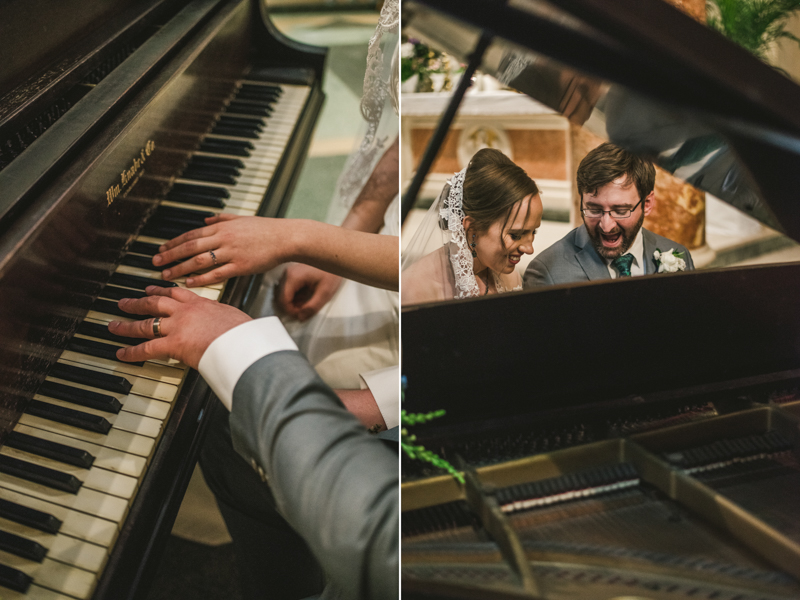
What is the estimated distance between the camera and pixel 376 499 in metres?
0.60

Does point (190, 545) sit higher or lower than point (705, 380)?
lower

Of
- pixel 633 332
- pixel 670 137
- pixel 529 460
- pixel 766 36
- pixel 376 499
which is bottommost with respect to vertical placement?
pixel 376 499

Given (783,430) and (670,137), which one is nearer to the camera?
(670,137)

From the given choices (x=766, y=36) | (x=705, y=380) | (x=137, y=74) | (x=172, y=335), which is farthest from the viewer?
(x=137, y=74)

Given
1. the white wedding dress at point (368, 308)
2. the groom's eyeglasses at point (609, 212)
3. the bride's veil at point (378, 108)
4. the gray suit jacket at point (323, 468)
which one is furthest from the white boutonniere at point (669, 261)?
the bride's veil at point (378, 108)

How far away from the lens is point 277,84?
199 centimetres

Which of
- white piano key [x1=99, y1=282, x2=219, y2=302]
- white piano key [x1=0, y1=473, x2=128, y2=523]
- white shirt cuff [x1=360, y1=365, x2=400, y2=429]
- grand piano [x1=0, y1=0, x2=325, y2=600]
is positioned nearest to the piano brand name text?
grand piano [x1=0, y1=0, x2=325, y2=600]

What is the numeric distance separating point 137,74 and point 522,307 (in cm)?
111

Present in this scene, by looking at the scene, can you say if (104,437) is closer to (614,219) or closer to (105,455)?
(105,455)

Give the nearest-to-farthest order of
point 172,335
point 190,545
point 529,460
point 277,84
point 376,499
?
point 376,499, point 529,460, point 172,335, point 190,545, point 277,84

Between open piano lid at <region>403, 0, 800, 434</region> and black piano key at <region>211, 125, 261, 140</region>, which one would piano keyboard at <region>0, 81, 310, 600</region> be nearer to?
black piano key at <region>211, 125, 261, 140</region>

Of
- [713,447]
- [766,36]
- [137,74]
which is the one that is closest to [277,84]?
[137,74]

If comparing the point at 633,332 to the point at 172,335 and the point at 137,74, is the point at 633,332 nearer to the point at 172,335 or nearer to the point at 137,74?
the point at 172,335

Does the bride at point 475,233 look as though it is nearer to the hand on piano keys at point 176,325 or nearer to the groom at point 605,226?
the groom at point 605,226
